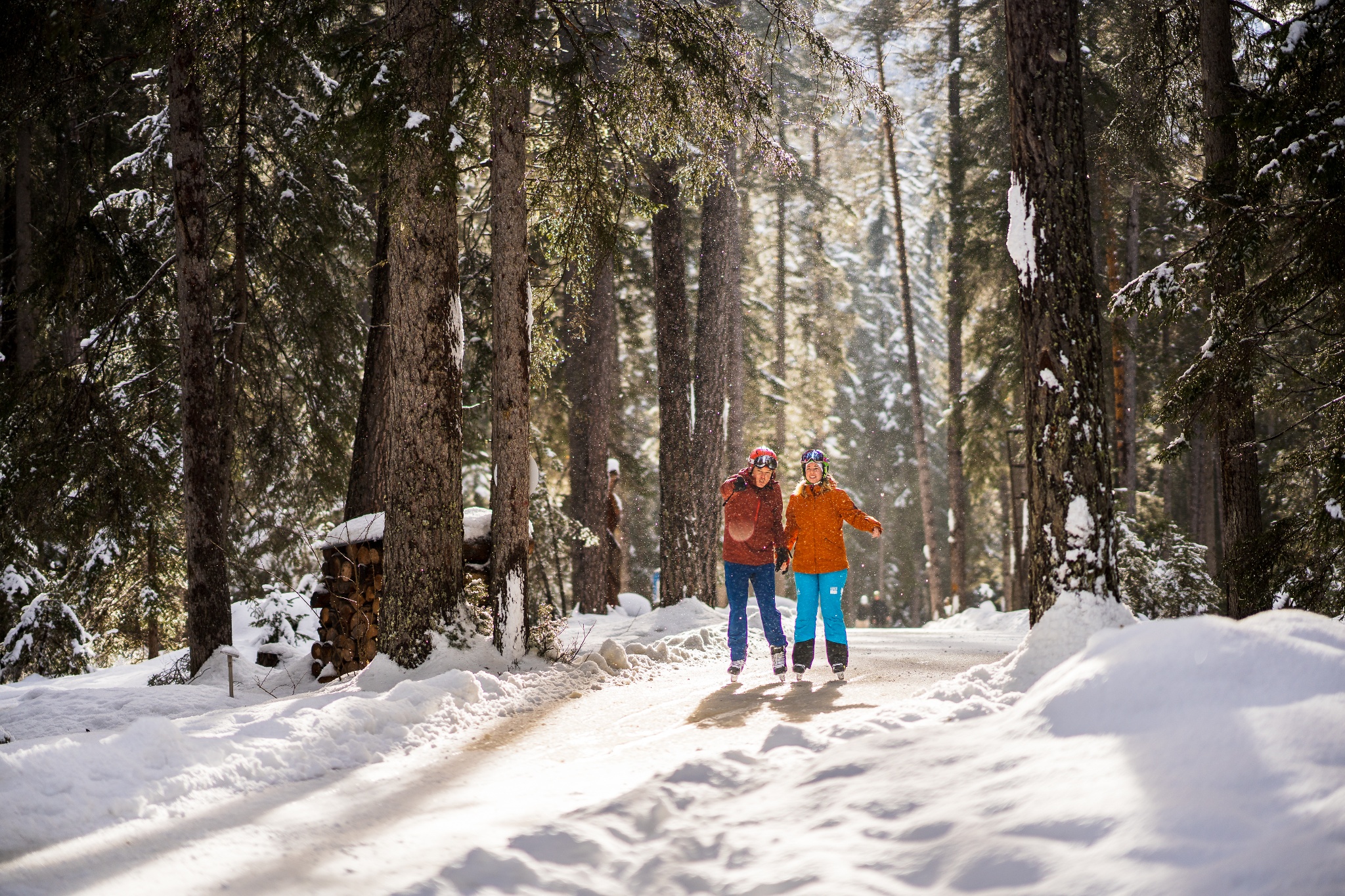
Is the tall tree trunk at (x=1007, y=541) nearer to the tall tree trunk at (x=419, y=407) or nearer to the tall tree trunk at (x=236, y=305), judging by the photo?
the tall tree trunk at (x=236, y=305)

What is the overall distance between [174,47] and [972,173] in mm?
23087

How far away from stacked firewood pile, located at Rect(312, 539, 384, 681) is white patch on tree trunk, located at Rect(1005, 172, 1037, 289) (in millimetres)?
7136

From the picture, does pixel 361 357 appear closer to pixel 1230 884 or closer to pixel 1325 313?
pixel 1325 313

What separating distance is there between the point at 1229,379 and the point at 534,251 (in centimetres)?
1053

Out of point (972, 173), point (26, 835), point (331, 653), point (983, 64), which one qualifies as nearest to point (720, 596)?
point (972, 173)

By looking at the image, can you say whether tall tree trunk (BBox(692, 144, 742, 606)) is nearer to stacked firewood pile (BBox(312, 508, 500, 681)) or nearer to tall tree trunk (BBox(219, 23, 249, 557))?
stacked firewood pile (BBox(312, 508, 500, 681))

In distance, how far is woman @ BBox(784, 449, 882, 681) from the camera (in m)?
8.06

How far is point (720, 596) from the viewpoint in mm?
30203

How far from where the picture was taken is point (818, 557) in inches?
318

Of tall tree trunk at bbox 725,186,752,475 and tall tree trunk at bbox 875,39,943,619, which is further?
tall tree trunk at bbox 875,39,943,619

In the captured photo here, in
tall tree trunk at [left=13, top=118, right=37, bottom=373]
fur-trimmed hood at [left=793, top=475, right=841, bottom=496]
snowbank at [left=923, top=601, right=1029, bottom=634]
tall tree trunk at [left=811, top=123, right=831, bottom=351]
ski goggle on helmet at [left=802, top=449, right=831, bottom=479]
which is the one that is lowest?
snowbank at [left=923, top=601, right=1029, bottom=634]

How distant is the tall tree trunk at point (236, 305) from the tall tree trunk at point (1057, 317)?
9.00 metres

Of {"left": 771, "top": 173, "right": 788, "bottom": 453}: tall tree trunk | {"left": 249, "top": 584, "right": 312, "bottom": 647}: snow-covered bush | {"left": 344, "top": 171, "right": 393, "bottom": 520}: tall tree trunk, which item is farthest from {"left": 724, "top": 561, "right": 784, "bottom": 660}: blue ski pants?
{"left": 771, "top": 173, "right": 788, "bottom": 453}: tall tree trunk

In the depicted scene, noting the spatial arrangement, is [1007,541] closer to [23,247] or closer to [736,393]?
[736,393]
